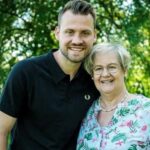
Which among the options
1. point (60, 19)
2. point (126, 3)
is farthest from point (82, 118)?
point (126, 3)

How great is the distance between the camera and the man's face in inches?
142

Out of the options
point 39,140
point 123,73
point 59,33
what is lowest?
point 39,140

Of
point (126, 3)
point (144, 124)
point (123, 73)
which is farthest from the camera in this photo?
point (126, 3)

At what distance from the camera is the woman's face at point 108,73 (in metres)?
3.52

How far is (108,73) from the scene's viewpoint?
11.5 feet

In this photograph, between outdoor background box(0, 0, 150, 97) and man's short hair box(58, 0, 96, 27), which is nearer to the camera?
man's short hair box(58, 0, 96, 27)

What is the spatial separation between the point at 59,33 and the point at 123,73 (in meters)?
0.56

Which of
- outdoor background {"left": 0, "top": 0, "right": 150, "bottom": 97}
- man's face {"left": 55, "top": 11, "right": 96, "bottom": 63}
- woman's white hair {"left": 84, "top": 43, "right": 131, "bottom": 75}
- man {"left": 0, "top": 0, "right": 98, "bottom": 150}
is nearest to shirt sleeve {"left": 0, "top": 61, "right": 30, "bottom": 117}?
man {"left": 0, "top": 0, "right": 98, "bottom": 150}

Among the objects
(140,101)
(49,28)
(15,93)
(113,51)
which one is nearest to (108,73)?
(113,51)

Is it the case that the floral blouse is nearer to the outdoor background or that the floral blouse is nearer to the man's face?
the man's face

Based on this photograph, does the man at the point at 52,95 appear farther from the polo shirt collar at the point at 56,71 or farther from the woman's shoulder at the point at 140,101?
the woman's shoulder at the point at 140,101

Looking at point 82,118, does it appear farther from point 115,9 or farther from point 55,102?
point 115,9

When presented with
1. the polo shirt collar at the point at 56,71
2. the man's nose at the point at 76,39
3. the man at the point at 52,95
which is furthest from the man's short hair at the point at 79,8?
the polo shirt collar at the point at 56,71

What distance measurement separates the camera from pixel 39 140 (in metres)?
3.63
